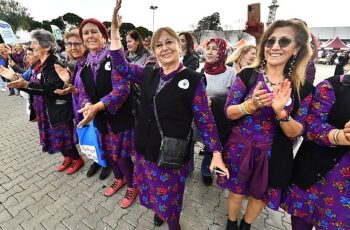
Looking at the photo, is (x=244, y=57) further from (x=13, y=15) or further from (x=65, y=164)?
(x=13, y=15)

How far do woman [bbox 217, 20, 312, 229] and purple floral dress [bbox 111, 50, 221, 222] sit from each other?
0.70 feet

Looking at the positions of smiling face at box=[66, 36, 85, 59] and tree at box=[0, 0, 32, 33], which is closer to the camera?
smiling face at box=[66, 36, 85, 59]

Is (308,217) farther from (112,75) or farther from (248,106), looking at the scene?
(112,75)

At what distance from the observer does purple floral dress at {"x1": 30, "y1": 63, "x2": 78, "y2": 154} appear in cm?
314

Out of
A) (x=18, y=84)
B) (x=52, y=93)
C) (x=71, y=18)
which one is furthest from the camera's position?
(x=71, y=18)

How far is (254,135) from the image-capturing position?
1.81 meters

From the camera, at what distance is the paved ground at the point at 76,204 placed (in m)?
2.54

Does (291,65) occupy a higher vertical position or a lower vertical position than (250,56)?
lower

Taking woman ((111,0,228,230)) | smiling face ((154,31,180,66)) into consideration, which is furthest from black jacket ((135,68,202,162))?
smiling face ((154,31,180,66))

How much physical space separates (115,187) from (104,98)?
1471 mm

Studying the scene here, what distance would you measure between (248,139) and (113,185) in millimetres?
2128

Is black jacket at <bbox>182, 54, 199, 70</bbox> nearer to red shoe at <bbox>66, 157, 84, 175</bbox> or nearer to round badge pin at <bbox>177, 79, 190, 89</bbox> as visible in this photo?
round badge pin at <bbox>177, 79, 190, 89</bbox>

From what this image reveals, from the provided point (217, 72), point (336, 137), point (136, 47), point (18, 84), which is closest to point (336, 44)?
point (136, 47)

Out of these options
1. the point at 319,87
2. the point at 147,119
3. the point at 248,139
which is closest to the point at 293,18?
the point at 319,87
